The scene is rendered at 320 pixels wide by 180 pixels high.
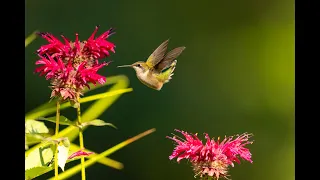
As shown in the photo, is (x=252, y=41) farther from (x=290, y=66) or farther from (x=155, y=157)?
(x=155, y=157)

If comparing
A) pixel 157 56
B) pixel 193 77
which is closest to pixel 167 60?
pixel 157 56

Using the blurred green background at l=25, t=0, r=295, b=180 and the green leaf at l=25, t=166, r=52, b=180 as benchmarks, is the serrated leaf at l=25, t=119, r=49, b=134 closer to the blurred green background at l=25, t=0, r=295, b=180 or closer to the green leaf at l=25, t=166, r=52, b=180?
the green leaf at l=25, t=166, r=52, b=180

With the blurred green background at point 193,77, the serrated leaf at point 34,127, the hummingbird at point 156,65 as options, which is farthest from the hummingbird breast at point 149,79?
the serrated leaf at point 34,127

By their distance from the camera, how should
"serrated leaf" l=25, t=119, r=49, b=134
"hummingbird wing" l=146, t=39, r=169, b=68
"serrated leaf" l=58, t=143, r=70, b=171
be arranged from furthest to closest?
"hummingbird wing" l=146, t=39, r=169, b=68 < "serrated leaf" l=25, t=119, r=49, b=134 < "serrated leaf" l=58, t=143, r=70, b=171

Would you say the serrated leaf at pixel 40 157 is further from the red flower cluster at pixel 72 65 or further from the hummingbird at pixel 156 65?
the hummingbird at pixel 156 65

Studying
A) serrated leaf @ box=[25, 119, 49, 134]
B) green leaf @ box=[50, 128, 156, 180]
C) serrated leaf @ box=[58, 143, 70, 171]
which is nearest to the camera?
serrated leaf @ box=[58, 143, 70, 171]

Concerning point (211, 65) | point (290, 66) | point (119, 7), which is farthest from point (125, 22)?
point (290, 66)

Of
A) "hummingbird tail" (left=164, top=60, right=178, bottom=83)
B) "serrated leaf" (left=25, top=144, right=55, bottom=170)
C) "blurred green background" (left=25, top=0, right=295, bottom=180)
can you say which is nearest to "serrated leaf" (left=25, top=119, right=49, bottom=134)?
"serrated leaf" (left=25, top=144, right=55, bottom=170)
